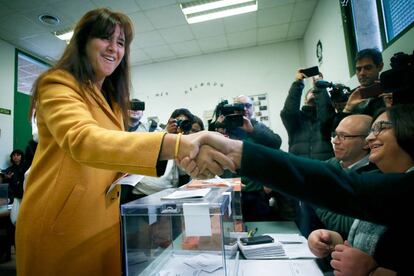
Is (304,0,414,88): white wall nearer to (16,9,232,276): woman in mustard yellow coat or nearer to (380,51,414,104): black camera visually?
(380,51,414,104): black camera

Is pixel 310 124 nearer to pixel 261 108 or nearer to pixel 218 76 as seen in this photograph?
pixel 261 108

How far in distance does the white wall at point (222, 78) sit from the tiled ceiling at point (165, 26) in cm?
19

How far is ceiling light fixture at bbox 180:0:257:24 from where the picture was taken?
3.47 m

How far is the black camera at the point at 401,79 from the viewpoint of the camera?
1.12m

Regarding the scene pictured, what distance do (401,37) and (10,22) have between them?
15.2ft

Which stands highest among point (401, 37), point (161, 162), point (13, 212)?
point (401, 37)

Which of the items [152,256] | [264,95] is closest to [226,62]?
[264,95]

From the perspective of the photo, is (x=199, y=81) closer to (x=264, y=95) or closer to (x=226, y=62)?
(x=226, y=62)

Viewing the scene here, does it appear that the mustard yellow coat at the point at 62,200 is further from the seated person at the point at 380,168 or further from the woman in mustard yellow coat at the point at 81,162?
the seated person at the point at 380,168

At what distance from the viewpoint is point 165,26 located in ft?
12.8

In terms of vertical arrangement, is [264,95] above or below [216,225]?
above

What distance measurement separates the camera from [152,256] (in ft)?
3.08

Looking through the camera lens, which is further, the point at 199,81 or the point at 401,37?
the point at 199,81

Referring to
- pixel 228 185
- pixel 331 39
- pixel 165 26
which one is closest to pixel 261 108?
pixel 331 39
